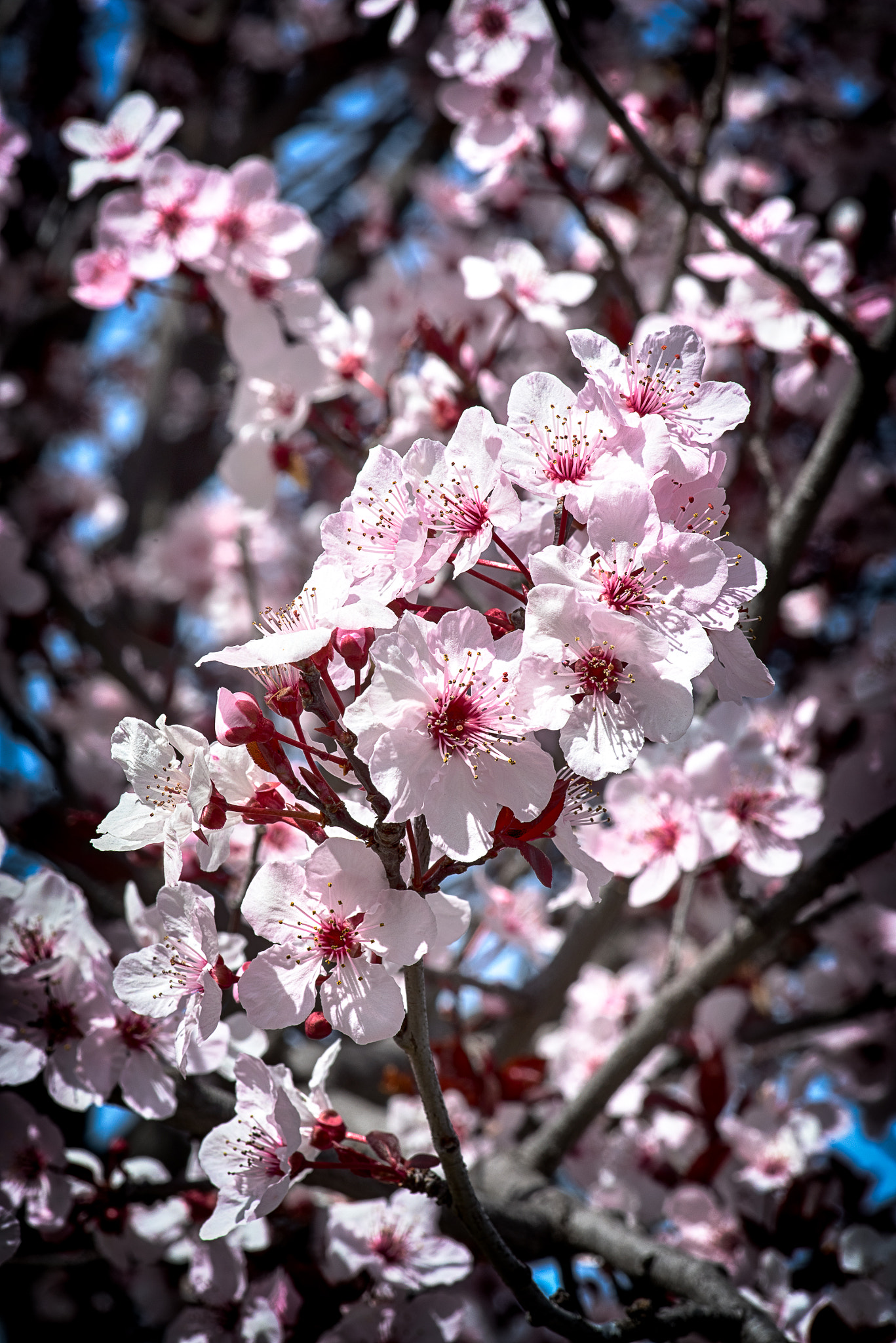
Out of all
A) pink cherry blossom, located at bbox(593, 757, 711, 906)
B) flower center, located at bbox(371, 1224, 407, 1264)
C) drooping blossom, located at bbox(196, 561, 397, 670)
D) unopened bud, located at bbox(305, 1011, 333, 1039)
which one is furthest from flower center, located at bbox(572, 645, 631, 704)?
flower center, located at bbox(371, 1224, 407, 1264)

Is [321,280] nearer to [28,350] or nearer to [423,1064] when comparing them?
[28,350]

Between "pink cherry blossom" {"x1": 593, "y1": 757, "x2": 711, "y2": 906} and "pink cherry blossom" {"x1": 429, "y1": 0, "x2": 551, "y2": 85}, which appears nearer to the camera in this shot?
"pink cherry blossom" {"x1": 593, "y1": 757, "x2": 711, "y2": 906}

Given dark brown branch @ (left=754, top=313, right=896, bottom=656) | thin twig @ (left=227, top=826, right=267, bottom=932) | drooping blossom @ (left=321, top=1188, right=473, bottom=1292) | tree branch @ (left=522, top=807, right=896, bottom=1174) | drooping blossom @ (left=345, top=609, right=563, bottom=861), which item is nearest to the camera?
drooping blossom @ (left=345, top=609, right=563, bottom=861)

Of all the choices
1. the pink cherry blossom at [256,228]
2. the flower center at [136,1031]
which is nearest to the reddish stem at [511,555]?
the flower center at [136,1031]

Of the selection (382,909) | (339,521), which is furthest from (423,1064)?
(339,521)

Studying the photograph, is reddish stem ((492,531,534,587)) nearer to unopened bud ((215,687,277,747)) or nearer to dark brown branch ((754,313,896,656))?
unopened bud ((215,687,277,747))

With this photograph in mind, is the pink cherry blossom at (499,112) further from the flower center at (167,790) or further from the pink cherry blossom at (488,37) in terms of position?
the flower center at (167,790)
